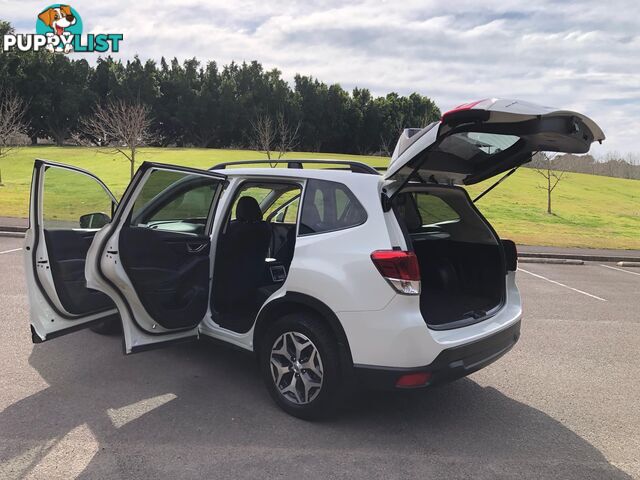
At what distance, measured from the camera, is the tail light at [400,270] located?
9.43 feet

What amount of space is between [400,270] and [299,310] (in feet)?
2.69

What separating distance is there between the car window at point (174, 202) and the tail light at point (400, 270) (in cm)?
170

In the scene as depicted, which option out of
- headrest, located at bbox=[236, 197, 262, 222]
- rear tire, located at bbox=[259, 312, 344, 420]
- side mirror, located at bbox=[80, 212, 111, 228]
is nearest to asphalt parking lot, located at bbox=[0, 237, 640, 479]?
rear tire, located at bbox=[259, 312, 344, 420]

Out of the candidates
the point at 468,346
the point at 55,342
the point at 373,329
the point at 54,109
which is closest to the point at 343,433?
the point at 373,329

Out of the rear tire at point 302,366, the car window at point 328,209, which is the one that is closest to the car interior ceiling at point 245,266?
the rear tire at point 302,366

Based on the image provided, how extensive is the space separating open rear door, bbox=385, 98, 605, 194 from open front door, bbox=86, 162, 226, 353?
5.31 feet

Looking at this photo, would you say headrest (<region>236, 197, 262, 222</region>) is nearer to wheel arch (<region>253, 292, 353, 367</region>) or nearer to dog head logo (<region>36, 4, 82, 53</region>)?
wheel arch (<region>253, 292, 353, 367</region>)

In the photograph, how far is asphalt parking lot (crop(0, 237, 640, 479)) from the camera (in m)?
2.79

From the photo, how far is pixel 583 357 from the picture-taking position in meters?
4.96

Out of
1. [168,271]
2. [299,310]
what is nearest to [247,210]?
[168,271]

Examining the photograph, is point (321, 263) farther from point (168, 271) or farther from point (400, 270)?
point (168, 271)

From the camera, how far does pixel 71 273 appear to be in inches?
148

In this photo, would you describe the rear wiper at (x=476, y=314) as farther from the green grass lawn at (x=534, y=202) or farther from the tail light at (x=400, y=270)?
the green grass lawn at (x=534, y=202)

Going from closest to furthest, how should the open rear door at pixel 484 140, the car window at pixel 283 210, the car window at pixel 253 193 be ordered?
the open rear door at pixel 484 140 → the car window at pixel 253 193 → the car window at pixel 283 210
